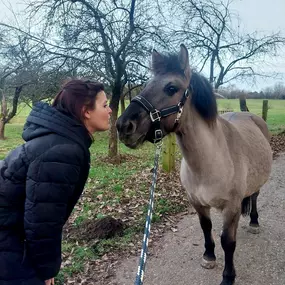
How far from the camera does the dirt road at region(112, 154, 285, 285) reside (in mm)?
3057

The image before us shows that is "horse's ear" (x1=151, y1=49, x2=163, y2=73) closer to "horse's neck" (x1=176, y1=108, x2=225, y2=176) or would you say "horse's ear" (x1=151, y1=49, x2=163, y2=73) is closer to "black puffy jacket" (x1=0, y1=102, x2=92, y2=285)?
"horse's neck" (x1=176, y1=108, x2=225, y2=176)

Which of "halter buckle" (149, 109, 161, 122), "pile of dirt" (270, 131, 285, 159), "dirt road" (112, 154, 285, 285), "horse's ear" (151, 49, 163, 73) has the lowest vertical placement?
"dirt road" (112, 154, 285, 285)

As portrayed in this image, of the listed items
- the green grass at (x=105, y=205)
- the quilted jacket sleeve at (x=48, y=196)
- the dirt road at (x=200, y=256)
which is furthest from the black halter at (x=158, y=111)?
the dirt road at (x=200, y=256)

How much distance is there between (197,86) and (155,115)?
1.70 ft

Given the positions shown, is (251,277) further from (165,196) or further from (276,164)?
(276,164)

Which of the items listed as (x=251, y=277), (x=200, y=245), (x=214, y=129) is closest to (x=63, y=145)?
(x=214, y=129)

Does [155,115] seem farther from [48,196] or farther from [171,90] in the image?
[48,196]

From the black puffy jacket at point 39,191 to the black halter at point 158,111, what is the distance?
0.80m

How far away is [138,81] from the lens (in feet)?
28.2

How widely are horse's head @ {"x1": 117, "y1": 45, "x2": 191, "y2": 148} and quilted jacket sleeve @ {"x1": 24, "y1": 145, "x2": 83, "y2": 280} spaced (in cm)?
80

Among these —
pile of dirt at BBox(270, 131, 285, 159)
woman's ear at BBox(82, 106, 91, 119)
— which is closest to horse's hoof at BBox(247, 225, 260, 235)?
woman's ear at BBox(82, 106, 91, 119)

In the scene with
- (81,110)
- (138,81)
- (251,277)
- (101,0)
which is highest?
(101,0)

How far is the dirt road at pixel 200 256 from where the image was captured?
306 cm

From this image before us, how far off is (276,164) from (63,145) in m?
7.58
